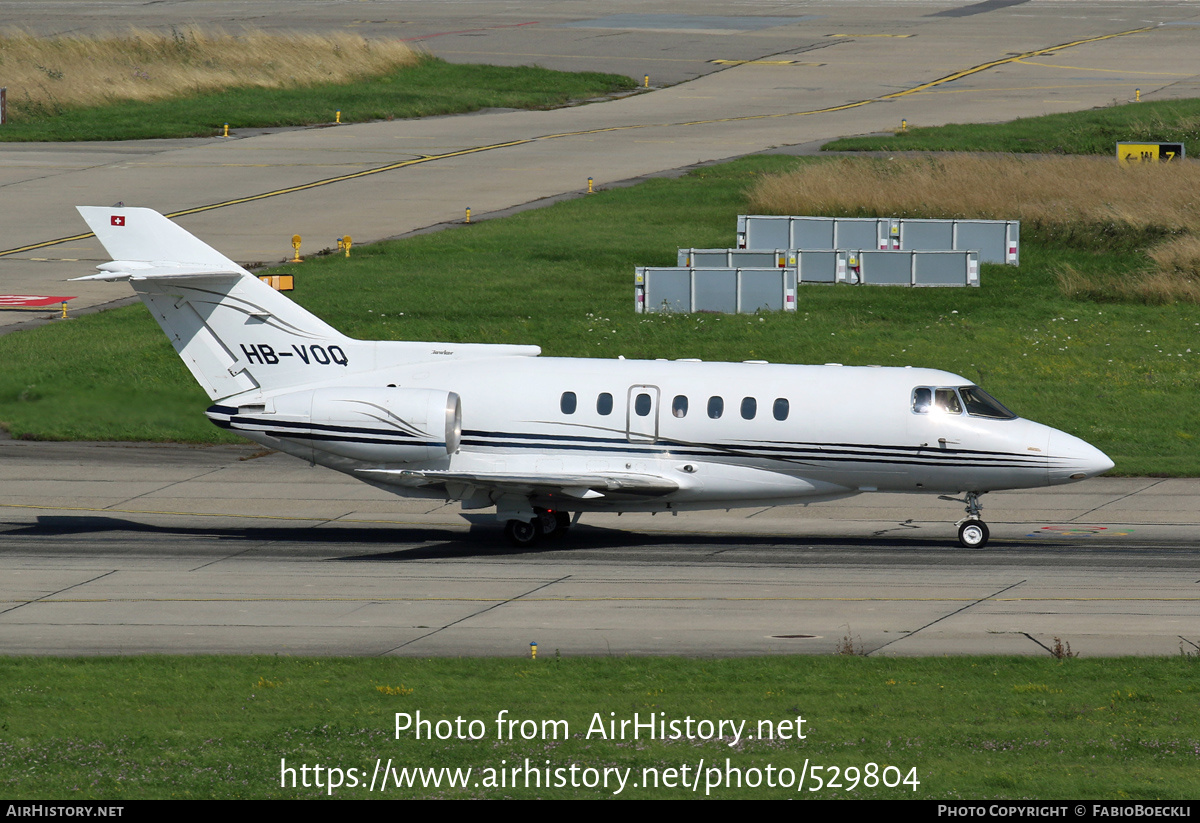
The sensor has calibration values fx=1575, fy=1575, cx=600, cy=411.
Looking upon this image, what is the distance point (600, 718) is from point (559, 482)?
1010cm

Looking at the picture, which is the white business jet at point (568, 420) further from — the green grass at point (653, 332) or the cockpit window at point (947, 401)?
the green grass at point (653, 332)

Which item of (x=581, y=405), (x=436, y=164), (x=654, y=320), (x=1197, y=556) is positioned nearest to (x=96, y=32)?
(x=436, y=164)

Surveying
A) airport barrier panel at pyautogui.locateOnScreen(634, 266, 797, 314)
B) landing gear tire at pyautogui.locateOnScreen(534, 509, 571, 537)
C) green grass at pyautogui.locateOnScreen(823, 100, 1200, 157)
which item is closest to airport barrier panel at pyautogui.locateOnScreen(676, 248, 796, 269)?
airport barrier panel at pyautogui.locateOnScreen(634, 266, 797, 314)

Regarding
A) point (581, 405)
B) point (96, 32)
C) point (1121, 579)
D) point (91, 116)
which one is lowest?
point (1121, 579)

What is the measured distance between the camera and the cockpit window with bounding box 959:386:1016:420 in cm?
2834

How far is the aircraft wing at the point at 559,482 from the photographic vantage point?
91.5 feet

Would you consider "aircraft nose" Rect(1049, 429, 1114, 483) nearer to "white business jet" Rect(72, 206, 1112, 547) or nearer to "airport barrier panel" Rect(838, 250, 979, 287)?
"white business jet" Rect(72, 206, 1112, 547)

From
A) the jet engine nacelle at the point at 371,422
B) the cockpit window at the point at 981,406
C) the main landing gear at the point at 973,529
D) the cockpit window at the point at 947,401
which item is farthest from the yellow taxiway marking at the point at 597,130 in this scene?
the main landing gear at the point at 973,529

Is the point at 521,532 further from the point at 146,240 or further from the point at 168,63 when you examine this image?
the point at 168,63

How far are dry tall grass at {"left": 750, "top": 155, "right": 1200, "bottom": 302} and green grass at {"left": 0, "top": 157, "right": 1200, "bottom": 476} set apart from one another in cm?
149

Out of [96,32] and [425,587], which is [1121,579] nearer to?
[425,587]

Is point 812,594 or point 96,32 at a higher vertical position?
point 96,32
